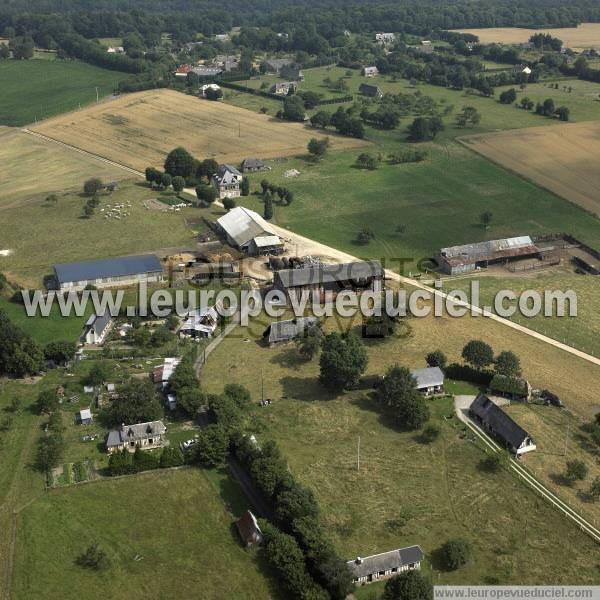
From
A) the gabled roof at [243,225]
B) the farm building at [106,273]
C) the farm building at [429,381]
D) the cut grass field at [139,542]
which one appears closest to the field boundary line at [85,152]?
the gabled roof at [243,225]

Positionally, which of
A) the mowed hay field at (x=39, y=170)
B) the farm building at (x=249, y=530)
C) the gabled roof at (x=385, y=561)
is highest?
the gabled roof at (x=385, y=561)

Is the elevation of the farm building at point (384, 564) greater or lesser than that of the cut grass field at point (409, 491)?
greater

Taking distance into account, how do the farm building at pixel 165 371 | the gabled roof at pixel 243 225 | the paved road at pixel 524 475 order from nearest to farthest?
the paved road at pixel 524 475
the farm building at pixel 165 371
the gabled roof at pixel 243 225

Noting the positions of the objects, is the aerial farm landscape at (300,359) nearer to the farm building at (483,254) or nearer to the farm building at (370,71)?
the farm building at (483,254)

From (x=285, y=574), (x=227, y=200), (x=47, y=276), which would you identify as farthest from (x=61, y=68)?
(x=285, y=574)

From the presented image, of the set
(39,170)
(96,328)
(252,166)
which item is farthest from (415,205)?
(39,170)

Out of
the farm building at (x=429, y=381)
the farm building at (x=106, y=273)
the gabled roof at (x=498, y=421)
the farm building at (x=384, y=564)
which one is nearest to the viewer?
the farm building at (x=384, y=564)

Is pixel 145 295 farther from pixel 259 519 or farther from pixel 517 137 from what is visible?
pixel 517 137
